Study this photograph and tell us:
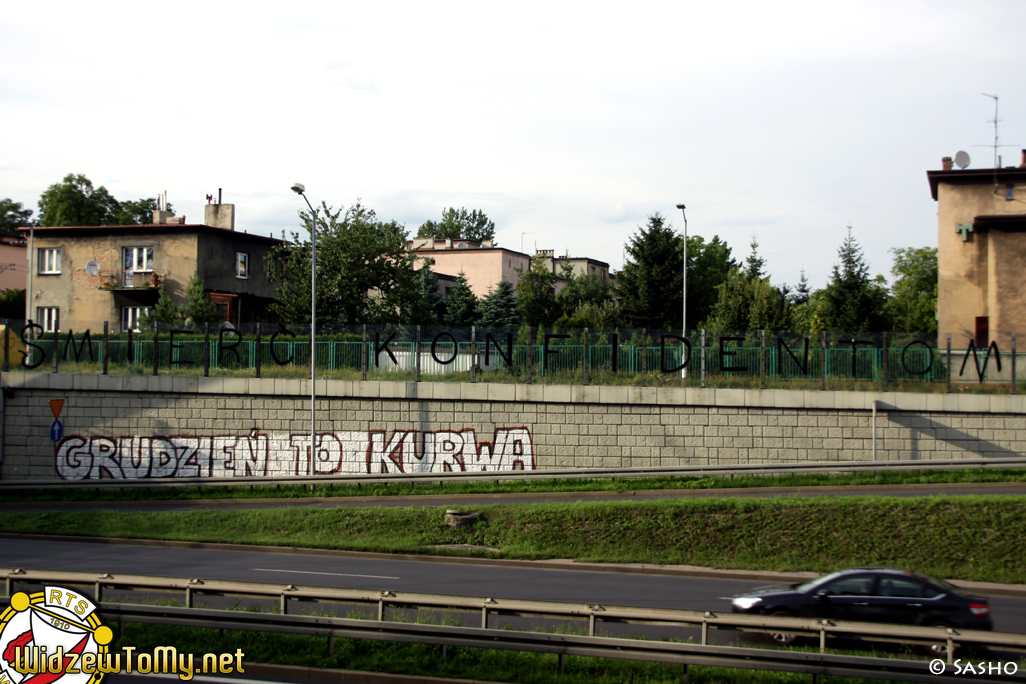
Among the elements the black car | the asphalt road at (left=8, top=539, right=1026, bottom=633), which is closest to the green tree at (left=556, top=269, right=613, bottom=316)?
the asphalt road at (left=8, top=539, right=1026, bottom=633)

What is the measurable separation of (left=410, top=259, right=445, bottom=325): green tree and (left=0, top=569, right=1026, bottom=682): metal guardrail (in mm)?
35329

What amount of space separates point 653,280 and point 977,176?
716 inches

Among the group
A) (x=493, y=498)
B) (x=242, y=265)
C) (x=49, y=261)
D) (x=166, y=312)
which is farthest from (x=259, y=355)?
(x=49, y=261)

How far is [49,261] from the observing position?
46.3 metres

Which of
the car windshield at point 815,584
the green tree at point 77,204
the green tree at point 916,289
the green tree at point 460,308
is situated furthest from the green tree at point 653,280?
the green tree at point 77,204

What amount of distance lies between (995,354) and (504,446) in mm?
15234

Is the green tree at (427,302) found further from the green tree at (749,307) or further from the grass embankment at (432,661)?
the grass embankment at (432,661)

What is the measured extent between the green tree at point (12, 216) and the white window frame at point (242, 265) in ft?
201

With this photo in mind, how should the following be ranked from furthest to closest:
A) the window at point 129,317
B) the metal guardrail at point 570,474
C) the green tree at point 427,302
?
the green tree at point 427,302 < the window at point 129,317 < the metal guardrail at point 570,474

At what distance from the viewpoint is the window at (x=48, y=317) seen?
45688 mm

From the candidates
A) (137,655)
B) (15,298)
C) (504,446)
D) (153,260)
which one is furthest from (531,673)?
(15,298)

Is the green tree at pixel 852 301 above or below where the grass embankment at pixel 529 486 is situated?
above

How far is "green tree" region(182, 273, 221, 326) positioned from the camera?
4066cm

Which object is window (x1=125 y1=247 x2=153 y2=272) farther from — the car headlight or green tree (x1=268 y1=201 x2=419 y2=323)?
the car headlight
